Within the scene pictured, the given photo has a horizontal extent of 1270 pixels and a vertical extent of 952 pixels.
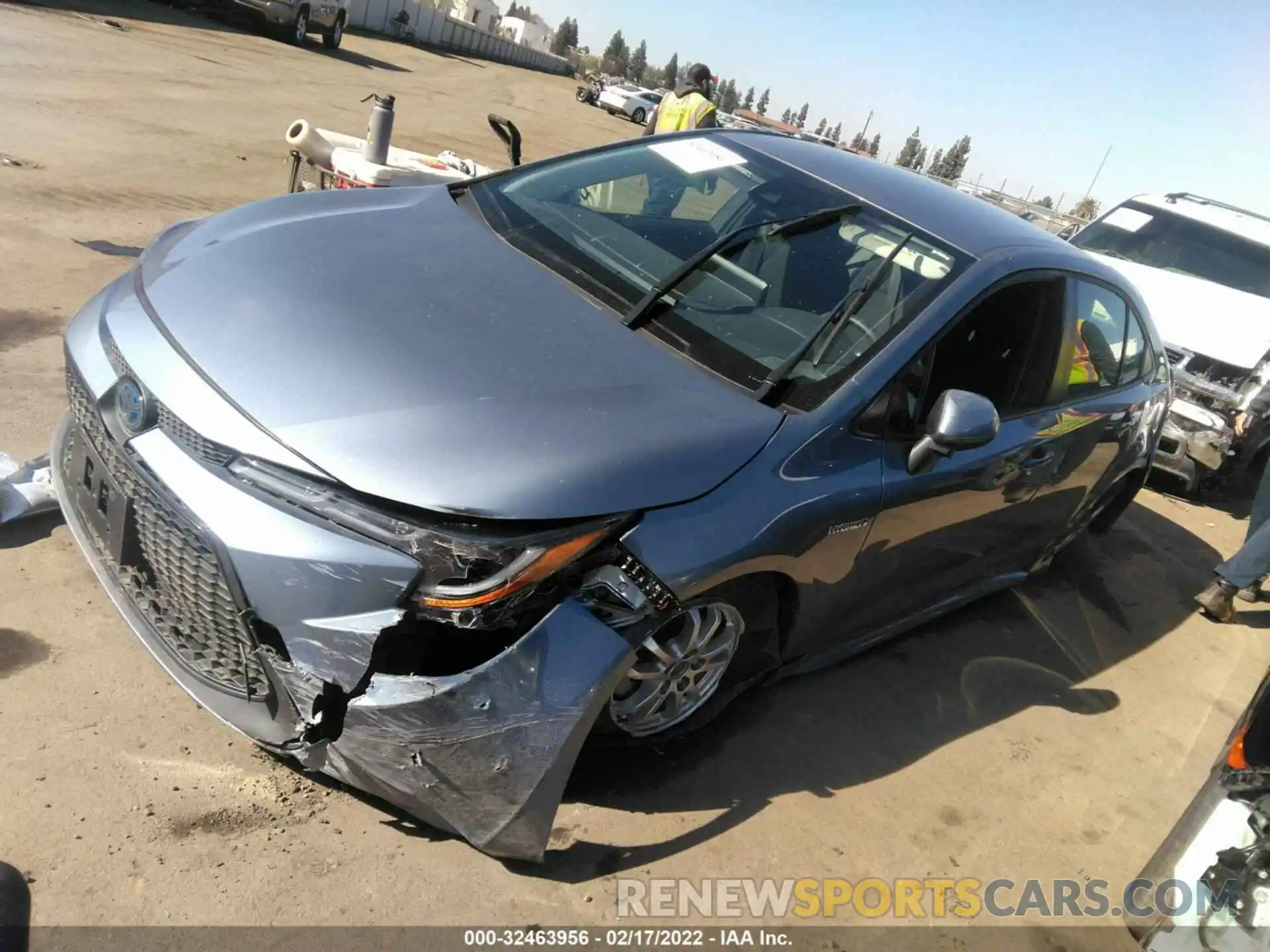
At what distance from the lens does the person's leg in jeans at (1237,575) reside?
5.29m

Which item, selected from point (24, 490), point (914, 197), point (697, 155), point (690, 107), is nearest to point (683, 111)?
point (690, 107)

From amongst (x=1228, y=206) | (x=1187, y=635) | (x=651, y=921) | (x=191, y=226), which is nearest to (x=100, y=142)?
(x=191, y=226)

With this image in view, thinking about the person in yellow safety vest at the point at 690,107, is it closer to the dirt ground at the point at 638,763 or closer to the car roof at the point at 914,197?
the car roof at the point at 914,197

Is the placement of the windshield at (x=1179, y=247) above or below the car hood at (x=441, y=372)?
above

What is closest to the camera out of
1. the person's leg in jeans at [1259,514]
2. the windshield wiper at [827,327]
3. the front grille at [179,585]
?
the front grille at [179,585]

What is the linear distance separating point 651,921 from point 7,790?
64.7 inches

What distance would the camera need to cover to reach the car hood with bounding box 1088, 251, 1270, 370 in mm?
7438

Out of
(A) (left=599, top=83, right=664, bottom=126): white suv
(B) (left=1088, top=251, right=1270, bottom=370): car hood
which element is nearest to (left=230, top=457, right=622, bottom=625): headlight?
(B) (left=1088, top=251, right=1270, bottom=370): car hood

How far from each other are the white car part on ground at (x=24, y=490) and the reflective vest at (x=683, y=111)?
5.48 meters

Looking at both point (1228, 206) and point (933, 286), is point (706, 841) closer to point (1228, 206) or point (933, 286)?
point (933, 286)

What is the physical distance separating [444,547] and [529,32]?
128 m

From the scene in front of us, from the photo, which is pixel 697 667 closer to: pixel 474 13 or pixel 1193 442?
pixel 1193 442

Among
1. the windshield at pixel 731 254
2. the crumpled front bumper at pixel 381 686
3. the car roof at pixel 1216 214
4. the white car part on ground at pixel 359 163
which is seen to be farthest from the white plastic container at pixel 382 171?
the car roof at pixel 1216 214

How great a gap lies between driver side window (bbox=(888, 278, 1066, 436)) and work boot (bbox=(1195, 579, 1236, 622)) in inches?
101
